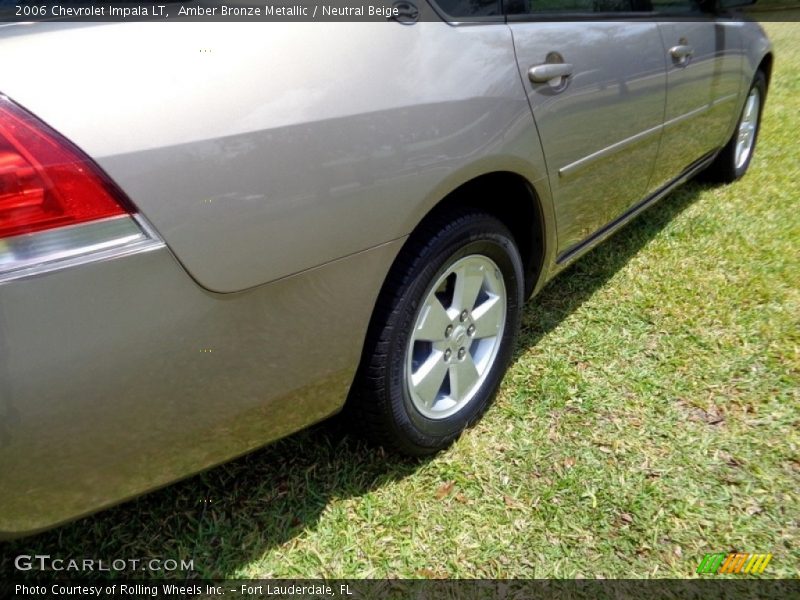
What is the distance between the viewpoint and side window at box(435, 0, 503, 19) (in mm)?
1718

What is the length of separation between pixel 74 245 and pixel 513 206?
4.68 feet

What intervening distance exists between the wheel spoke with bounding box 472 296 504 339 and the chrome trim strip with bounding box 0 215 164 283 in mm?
1161

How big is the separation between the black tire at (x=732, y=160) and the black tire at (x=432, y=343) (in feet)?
9.18

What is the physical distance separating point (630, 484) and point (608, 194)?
1.15 meters

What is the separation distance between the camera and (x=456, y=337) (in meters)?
2.04

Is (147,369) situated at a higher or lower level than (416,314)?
higher

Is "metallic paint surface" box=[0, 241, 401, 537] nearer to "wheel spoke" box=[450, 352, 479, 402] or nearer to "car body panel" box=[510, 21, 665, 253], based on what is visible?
"wheel spoke" box=[450, 352, 479, 402]

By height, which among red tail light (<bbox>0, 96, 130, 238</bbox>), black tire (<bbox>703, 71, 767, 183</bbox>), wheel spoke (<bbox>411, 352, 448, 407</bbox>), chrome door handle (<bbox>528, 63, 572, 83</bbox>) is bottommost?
black tire (<bbox>703, 71, 767, 183</bbox>)

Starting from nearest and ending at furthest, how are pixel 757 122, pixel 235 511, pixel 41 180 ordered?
pixel 41 180
pixel 235 511
pixel 757 122

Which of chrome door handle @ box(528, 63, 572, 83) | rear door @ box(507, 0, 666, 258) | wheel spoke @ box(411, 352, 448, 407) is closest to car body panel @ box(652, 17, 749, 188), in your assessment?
rear door @ box(507, 0, 666, 258)

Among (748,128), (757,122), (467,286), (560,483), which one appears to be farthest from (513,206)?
(757,122)

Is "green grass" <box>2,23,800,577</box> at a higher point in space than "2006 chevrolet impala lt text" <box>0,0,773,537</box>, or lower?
lower

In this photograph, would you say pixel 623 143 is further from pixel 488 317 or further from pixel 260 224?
pixel 260 224

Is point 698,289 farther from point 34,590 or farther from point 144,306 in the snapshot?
point 34,590
